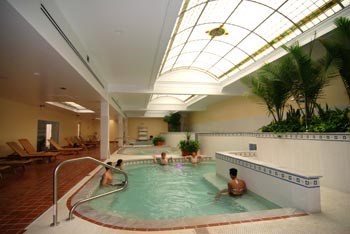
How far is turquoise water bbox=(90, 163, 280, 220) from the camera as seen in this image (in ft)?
13.0

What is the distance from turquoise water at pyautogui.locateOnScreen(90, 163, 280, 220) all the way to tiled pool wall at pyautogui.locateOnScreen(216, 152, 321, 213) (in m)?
0.21

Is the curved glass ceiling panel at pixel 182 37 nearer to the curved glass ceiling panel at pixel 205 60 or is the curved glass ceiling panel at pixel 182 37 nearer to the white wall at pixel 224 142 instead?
the curved glass ceiling panel at pixel 205 60

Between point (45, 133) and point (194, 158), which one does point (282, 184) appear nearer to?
point (194, 158)

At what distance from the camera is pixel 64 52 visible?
13.1 ft

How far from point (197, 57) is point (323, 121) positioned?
6.60 metres

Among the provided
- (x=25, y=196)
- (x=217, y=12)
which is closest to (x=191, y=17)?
(x=217, y=12)

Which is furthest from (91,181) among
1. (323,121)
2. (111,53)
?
(323,121)

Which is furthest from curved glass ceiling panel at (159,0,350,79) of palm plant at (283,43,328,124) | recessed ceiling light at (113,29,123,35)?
recessed ceiling light at (113,29,123,35)

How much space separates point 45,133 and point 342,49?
15.0m

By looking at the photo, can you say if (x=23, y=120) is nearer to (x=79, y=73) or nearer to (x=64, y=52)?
(x=79, y=73)

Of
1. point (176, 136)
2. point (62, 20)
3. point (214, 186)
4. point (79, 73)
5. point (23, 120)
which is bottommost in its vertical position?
point (214, 186)

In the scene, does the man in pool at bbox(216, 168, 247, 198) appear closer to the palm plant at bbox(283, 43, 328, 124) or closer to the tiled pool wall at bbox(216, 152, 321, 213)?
the tiled pool wall at bbox(216, 152, 321, 213)

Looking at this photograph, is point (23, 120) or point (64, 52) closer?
point (64, 52)

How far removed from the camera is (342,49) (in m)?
4.14
